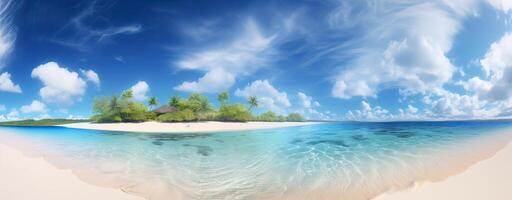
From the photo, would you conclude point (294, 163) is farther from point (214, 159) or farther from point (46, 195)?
point (46, 195)

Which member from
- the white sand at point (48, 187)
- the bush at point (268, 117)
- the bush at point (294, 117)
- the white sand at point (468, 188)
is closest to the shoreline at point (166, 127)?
the bush at point (268, 117)

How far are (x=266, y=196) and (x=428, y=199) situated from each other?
2306 mm

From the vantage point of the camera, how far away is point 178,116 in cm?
3431

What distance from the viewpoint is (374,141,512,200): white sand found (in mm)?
3609

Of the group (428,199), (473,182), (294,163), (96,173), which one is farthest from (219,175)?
(473,182)

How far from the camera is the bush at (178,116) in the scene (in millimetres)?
34025

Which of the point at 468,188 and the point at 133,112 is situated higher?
the point at 133,112

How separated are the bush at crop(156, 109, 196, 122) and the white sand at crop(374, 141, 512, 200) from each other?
3267 cm

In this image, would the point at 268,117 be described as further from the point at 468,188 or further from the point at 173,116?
the point at 468,188

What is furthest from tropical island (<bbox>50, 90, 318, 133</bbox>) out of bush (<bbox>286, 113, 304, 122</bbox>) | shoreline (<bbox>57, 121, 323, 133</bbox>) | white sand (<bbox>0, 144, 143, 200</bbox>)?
white sand (<bbox>0, 144, 143, 200</bbox>)

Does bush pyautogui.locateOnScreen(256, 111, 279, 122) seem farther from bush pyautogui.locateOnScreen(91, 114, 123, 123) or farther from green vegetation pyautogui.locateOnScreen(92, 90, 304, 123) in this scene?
bush pyautogui.locateOnScreen(91, 114, 123, 123)

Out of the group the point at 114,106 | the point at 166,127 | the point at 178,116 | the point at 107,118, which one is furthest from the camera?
the point at 178,116

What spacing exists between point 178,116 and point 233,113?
8525mm

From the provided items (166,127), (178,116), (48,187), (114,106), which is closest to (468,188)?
(48,187)
